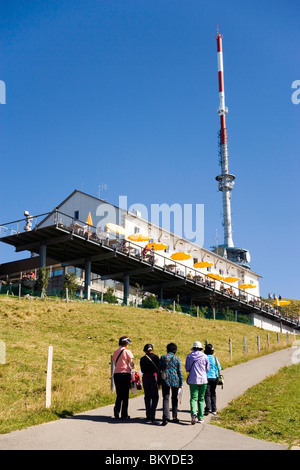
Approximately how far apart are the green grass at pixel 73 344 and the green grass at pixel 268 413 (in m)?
3.36

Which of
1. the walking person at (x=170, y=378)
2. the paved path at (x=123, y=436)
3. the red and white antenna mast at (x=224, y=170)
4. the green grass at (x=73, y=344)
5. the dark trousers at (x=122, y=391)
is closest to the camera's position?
the paved path at (x=123, y=436)

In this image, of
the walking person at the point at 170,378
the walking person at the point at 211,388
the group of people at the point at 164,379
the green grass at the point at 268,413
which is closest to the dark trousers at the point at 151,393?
the group of people at the point at 164,379

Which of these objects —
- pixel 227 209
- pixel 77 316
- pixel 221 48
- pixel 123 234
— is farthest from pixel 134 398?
pixel 221 48

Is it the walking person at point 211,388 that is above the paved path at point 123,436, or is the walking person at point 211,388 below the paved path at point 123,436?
above

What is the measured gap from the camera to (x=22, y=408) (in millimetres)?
11719

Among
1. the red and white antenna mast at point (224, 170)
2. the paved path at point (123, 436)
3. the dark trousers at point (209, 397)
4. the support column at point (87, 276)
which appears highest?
the red and white antenna mast at point (224, 170)

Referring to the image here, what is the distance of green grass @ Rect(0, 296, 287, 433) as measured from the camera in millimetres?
12547

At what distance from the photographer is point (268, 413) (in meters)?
11.3

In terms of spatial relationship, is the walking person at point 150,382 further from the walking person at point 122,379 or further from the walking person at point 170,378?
the walking person at point 122,379

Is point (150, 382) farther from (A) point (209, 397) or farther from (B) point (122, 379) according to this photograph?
(A) point (209, 397)

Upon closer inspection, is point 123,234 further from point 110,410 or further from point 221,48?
point 221,48

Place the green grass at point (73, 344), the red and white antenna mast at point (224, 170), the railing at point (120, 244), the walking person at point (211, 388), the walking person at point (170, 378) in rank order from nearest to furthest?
the walking person at point (170, 378), the walking person at point (211, 388), the green grass at point (73, 344), the railing at point (120, 244), the red and white antenna mast at point (224, 170)

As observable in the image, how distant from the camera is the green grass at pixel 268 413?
934cm

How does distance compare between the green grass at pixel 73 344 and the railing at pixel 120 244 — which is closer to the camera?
the green grass at pixel 73 344
